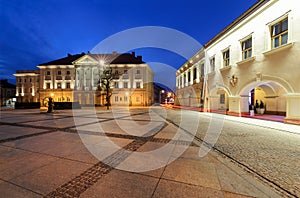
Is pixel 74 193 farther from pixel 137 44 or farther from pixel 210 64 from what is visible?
pixel 210 64

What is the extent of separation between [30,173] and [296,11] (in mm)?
14108

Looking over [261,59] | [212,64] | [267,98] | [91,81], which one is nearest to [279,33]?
[261,59]

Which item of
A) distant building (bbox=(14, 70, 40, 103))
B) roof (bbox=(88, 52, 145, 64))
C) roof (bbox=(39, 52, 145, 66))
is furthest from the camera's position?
distant building (bbox=(14, 70, 40, 103))

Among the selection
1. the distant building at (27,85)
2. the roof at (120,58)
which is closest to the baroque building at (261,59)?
the roof at (120,58)

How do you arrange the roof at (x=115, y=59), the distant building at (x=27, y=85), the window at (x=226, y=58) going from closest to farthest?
the window at (x=226, y=58) < the roof at (x=115, y=59) < the distant building at (x=27, y=85)

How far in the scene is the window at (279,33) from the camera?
8967 millimetres

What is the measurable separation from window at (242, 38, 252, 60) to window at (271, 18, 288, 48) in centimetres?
177

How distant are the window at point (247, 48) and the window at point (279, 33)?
1.77 meters

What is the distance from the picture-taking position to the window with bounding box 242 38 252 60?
455 inches

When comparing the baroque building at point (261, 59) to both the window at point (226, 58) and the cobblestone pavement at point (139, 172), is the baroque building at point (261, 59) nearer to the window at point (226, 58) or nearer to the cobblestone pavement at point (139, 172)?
the window at point (226, 58)

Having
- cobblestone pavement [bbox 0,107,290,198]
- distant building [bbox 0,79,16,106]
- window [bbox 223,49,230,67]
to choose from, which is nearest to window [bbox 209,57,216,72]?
window [bbox 223,49,230,67]

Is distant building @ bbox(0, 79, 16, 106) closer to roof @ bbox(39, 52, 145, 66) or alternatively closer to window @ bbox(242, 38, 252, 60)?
roof @ bbox(39, 52, 145, 66)

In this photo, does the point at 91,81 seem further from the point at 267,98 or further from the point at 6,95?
the point at 6,95

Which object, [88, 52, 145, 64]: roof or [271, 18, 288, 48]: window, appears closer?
[271, 18, 288, 48]: window
